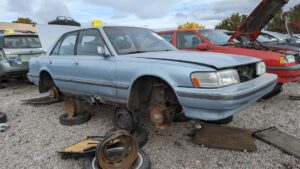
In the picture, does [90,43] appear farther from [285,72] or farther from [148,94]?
[285,72]

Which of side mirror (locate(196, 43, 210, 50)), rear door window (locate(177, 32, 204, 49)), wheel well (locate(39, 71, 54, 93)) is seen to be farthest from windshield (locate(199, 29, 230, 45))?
wheel well (locate(39, 71, 54, 93))

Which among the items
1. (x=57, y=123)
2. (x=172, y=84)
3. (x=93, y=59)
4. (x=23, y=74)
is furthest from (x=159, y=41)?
(x=23, y=74)

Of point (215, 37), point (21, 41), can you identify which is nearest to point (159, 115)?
point (215, 37)

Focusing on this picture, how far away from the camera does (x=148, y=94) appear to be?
3.42 metres

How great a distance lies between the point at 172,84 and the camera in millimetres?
2799

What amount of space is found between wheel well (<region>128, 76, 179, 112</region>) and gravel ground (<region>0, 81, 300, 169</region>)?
545mm

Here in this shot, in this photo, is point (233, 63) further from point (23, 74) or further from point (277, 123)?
point (23, 74)

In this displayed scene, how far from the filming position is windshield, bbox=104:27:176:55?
3.62m

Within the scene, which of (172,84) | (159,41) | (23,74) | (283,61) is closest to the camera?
(172,84)

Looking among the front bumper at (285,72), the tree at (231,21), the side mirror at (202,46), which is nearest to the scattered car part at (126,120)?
the side mirror at (202,46)

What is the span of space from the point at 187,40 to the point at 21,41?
4.92 m

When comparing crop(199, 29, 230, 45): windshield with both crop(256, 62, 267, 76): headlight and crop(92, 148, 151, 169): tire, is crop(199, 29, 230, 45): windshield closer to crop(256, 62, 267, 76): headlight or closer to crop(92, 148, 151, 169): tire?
crop(256, 62, 267, 76): headlight

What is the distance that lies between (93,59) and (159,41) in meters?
1.10

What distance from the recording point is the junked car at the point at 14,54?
6.93 metres
